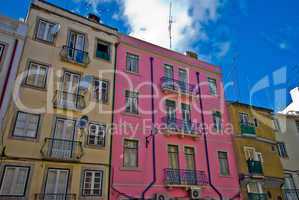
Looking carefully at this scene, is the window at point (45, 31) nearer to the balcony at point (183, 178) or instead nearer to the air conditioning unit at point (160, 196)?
the balcony at point (183, 178)

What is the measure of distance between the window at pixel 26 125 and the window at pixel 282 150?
22.3 meters

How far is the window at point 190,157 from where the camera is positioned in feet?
60.1

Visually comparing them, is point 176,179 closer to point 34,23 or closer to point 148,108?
point 148,108

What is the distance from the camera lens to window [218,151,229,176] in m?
19.5

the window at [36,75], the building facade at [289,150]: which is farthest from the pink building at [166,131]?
the building facade at [289,150]

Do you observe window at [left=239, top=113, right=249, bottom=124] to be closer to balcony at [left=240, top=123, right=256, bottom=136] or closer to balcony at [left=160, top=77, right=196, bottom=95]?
balcony at [left=240, top=123, right=256, bottom=136]

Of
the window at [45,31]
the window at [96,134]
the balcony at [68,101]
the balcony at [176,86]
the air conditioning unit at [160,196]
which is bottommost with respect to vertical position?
the air conditioning unit at [160,196]

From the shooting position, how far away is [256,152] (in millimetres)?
21703

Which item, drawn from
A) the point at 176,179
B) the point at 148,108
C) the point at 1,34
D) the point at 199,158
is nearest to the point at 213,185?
the point at 199,158

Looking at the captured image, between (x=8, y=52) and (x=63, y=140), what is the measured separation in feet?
20.8

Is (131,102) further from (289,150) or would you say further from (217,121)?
(289,150)

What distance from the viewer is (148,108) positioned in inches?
727

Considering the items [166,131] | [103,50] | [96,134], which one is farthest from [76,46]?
[166,131]

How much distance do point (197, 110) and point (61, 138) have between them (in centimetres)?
1167
